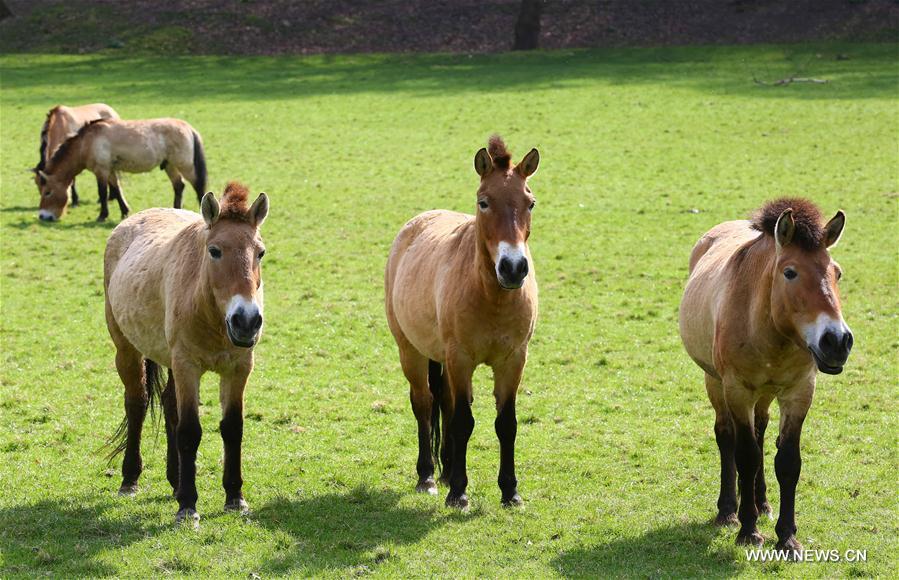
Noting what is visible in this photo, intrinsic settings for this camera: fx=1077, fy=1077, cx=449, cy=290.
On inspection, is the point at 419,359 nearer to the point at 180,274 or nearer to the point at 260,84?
the point at 180,274

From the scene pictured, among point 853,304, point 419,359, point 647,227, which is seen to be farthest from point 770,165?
point 419,359

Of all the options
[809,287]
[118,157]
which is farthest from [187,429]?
[118,157]

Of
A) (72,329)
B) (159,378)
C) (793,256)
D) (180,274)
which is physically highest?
(793,256)

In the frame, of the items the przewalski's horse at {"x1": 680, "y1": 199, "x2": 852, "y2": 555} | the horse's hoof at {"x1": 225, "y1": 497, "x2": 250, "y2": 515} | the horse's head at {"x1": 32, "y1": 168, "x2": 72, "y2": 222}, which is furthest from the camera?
the horse's head at {"x1": 32, "y1": 168, "x2": 72, "y2": 222}

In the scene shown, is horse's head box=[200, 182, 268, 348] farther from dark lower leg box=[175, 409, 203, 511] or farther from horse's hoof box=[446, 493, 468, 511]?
horse's hoof box=[446, 493, 468, 511]

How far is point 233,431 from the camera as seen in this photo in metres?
7.19

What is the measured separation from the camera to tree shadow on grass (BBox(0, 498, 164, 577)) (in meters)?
6.37

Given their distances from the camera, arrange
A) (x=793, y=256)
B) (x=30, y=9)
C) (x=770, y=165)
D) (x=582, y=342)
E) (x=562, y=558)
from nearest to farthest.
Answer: (x=793, y=256) → (x=562, y=558) → (x=582, y=342) → (x=770, y=165) → (x=30, y=9)

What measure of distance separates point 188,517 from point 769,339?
382 centimetres

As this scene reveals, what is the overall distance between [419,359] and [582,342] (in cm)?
418

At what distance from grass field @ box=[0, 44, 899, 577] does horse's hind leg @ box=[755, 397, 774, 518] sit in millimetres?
287

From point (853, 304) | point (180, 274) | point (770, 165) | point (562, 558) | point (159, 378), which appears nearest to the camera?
point (562, 558)

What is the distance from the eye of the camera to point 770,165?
2200cm

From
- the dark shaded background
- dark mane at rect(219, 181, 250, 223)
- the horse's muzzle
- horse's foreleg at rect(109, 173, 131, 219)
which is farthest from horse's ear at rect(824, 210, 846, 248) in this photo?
the dark shaded background
